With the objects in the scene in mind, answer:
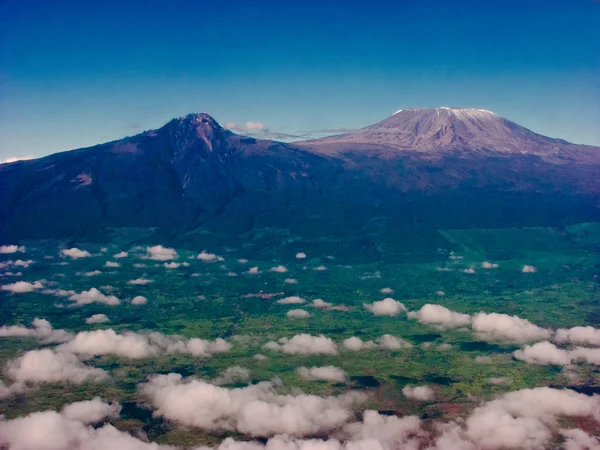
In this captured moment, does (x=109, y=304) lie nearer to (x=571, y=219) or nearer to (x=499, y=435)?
(x=499, y=435)

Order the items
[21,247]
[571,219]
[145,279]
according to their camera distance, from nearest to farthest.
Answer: [145,279]
[21,247]
[571,219]

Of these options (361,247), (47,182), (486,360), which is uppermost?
(47,182)

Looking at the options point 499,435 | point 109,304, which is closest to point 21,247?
point 109,304

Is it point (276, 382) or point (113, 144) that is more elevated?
point (113, 144)

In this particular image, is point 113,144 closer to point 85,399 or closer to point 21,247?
point 21,247

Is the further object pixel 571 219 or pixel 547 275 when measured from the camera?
pixel 571 219

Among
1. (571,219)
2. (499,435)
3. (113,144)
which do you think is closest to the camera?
(499,435)
